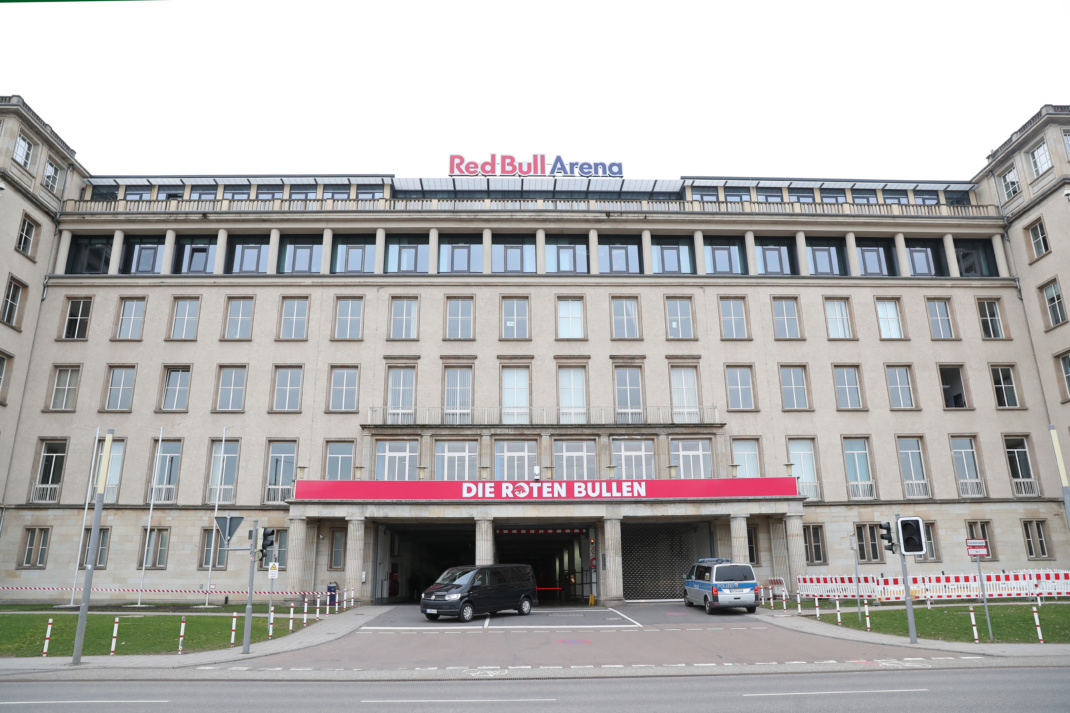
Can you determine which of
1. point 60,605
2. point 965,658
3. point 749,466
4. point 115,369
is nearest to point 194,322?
point 115,369

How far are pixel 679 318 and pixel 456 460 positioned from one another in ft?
52.2

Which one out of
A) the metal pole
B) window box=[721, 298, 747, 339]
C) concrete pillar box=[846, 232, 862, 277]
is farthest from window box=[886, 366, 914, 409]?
the metal pole

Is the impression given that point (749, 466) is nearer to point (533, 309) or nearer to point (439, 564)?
point (533, 309)

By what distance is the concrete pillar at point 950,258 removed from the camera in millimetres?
44438

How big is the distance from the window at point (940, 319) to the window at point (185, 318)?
44.6 metres

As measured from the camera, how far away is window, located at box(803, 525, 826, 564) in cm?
3853

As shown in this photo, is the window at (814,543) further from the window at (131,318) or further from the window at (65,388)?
the window at (65,388)

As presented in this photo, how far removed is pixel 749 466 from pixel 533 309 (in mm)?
15505

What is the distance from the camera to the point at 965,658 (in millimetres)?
17062

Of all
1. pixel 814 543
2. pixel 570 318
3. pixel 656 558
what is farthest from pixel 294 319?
pixel 814 543

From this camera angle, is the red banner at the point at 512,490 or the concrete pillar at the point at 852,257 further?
the concrete pillar at the point at 852,257

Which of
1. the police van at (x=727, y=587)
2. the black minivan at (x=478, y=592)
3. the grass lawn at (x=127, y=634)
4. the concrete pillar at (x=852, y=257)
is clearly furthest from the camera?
the concrete pillar at (x=852, y=257)

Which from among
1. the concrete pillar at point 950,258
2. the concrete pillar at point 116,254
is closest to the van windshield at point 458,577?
the concrete pillar at point 116,254

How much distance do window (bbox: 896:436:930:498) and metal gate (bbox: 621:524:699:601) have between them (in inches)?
505
